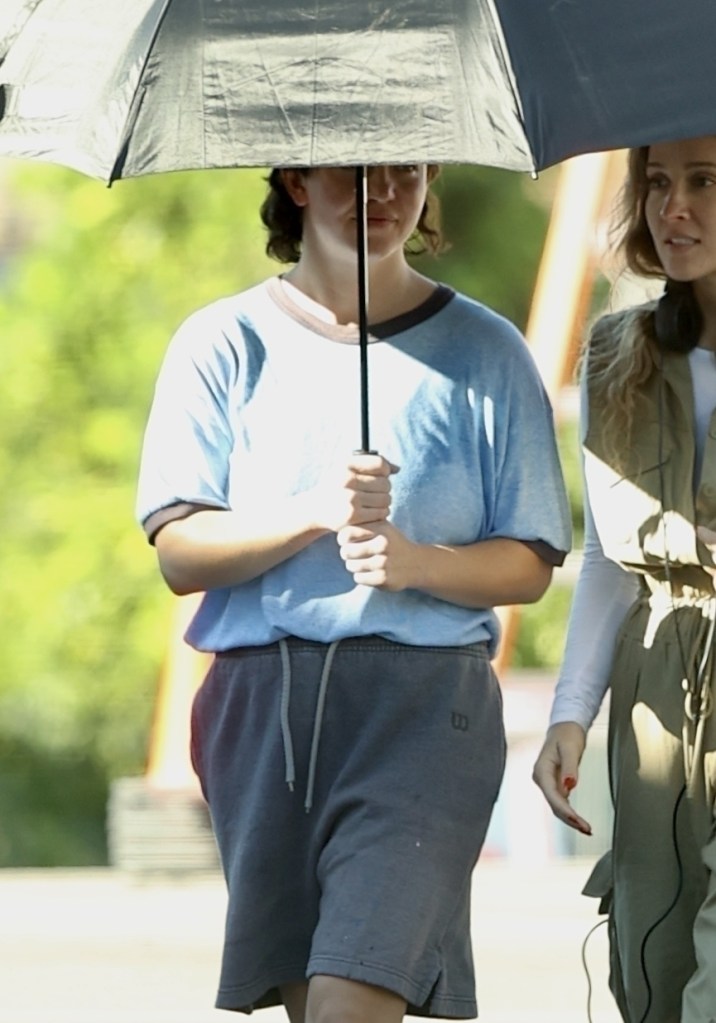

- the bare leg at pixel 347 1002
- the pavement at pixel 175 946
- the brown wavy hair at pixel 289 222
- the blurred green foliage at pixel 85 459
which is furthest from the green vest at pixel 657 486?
the blurred green foliage at pixel 85 459

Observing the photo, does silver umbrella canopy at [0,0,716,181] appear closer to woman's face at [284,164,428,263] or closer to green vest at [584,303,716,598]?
woman's face at [284,164,428,263]

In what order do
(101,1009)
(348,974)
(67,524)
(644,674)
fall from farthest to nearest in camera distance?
(67,524) → (101,1009) → (644,674) → (348,974)

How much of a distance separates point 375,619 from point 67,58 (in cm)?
107

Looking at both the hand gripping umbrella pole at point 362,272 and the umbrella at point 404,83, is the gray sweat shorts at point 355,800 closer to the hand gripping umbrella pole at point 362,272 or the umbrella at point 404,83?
the hand gripping umbrella pole at point 362,272

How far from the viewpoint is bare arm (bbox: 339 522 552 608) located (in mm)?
3834

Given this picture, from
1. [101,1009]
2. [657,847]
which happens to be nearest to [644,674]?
[657,847]

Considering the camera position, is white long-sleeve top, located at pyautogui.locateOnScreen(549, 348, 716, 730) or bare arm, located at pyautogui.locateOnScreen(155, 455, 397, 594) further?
white long-sleeve top, located at pyautogui.locateOnScreen(549, 348, 716, 730)

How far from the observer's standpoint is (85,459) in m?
8.63

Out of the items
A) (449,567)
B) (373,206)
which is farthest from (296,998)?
(373,206)

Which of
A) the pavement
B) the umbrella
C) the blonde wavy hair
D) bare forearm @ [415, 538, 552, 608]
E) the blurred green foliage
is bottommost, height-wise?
the pavement

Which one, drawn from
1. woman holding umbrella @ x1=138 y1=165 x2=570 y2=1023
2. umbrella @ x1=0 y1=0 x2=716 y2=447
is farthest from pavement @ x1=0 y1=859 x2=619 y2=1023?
umbrella @ x1=0 y1=0 x2=716 y2=447

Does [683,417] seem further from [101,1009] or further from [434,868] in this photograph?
[101,1009]

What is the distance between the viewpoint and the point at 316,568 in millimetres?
4012

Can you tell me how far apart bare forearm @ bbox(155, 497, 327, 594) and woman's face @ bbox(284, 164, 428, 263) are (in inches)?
18.0
